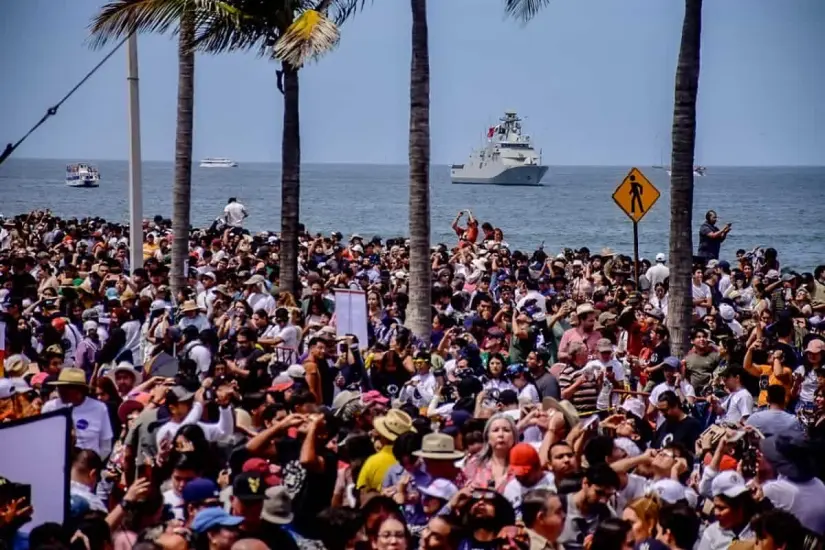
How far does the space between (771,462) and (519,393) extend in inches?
148

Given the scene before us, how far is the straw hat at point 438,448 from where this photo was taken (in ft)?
30.1

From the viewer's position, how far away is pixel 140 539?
24.7 feet

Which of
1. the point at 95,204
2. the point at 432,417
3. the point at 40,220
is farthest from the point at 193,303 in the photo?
the point at 95,204

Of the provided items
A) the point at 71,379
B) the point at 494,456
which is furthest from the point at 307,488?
the point at 71,379

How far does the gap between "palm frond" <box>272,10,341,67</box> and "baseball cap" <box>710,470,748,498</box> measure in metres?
11.7

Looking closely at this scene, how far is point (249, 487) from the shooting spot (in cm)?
827

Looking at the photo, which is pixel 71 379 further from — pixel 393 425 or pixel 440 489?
Answer: pixel 440 489

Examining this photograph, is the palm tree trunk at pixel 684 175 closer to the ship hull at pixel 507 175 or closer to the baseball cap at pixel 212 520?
the baseball cap at pixel 212 520

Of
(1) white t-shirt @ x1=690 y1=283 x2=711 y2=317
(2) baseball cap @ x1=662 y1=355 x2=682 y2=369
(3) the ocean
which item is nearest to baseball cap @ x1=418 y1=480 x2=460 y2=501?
(2) baseball cap @ x1=662 y1=355 x2=682 y2=369

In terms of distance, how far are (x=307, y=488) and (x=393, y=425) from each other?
953 mm

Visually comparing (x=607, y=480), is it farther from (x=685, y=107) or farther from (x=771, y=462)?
(x=685, y=107)

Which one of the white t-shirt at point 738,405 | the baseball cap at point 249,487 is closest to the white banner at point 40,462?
the baseball cap at point 249,487

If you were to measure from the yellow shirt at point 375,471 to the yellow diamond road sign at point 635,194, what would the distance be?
1049cm

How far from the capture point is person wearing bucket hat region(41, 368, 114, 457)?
11352 millimetres
